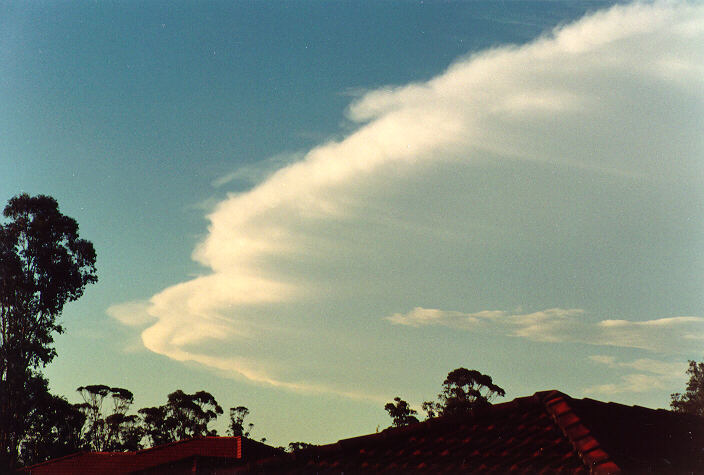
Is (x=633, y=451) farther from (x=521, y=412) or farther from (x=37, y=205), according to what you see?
(x=37, y=205)

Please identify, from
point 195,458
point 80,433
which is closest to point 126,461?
point 195,458

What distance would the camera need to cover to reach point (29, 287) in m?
46.4

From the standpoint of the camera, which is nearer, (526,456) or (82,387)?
(526,456)

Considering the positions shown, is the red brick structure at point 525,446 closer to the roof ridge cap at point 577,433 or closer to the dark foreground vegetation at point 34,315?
the roof ridge cap at point 577,433

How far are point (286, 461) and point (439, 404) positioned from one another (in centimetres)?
5788

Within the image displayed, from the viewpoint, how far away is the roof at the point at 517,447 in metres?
12.2

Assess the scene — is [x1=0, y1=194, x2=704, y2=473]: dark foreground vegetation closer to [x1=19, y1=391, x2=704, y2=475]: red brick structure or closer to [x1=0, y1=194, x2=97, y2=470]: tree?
[x1=0, y1=194, x2=97, y2=470]: tree

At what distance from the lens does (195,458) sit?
34344 mm

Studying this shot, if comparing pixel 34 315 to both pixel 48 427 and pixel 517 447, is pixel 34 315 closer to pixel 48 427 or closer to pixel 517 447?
pixel 48 427

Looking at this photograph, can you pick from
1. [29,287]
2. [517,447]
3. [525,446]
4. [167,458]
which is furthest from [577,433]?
[29,287]

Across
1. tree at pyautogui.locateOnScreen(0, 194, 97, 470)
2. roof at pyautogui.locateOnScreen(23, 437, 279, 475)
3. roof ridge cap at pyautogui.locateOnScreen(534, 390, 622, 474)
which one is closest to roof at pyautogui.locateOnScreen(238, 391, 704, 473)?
roof ridge cap at pyautogui.locateOnScreen(534, 390, 622, 474)

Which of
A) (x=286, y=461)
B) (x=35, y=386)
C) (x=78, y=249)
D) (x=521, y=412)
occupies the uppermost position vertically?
(x=78, y=249)

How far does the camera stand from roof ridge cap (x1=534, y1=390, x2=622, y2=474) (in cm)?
1132

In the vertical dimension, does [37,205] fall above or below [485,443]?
above
